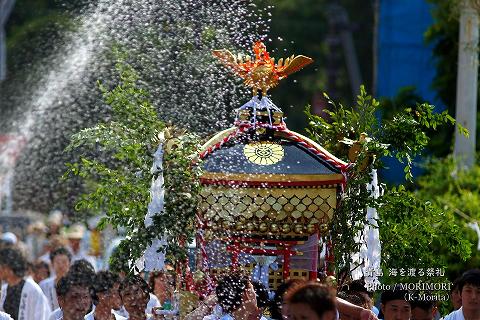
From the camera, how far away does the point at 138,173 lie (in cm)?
953

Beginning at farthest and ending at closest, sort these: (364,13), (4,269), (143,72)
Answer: (364,13), (4,269), (143,72)

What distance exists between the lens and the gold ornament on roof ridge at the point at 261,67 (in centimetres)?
976

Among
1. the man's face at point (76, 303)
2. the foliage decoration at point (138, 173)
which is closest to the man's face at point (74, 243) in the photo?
the foliage decoration at point (138, 173)

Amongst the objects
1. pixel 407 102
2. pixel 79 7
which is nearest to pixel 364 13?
pixel 407 102

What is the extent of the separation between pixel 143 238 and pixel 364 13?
36.2 metres

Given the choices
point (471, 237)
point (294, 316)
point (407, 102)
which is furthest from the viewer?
point (407, 102)

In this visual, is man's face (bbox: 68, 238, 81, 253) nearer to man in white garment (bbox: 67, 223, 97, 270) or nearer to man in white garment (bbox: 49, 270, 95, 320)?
man in white garment (bbox: 67, 223, 97, 270)

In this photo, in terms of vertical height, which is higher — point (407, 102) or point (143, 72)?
point (143, 72)

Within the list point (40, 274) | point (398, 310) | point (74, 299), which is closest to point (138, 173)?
point (74, 299)

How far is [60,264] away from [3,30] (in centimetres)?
906

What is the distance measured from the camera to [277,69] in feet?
32.1

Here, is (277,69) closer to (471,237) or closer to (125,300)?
(125,300)

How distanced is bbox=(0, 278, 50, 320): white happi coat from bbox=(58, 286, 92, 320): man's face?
8.47 feet

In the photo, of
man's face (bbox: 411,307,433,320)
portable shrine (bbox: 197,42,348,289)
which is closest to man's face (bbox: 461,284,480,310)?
man's face (bbox: 411,307,433,320)
